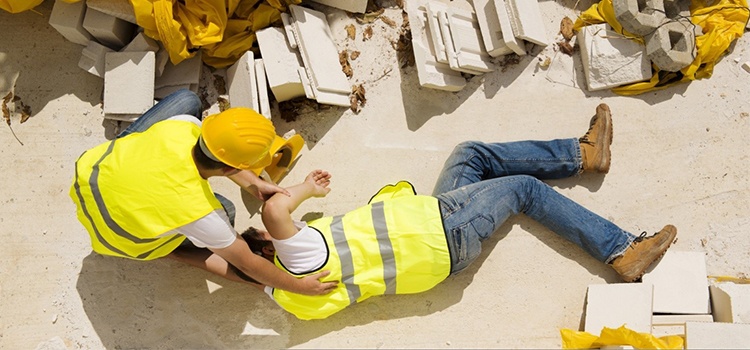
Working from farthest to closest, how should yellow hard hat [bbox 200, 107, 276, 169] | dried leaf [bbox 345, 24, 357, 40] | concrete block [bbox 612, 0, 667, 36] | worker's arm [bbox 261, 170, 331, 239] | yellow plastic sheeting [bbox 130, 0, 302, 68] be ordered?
dried leaf [bbox 345, 24, 357, 40] → concrete block [bbox 612, 0, 667, 36] → yellow plastic sheeting [bbox 130, 0, 302, 68] → worker's arm [bbox 261, 170, 331, 239] → yellow hard hat [bbox 200, 107, 276, 169]

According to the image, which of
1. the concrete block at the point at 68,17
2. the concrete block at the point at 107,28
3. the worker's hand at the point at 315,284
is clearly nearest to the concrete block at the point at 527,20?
the worker's hand at the point at 315,284

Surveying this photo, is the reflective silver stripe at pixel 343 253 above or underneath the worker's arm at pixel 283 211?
underneath

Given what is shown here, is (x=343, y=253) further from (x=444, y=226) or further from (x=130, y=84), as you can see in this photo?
(x=130, y=84)

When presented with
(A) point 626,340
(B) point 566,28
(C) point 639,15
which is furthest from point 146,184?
(C) point 639,15

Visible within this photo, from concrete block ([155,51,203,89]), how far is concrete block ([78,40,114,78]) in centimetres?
32

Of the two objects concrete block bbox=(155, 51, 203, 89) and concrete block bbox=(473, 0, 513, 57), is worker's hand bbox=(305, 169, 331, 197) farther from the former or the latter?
concrete block bbox=(473, 0, 513, 57)

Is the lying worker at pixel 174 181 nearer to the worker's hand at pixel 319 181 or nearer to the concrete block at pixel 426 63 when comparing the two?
the worker's hand at pixel 319 181

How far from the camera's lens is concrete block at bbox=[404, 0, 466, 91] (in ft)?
13.1

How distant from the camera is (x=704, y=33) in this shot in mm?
4156

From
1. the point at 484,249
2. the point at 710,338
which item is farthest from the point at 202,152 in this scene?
the point at 710,338

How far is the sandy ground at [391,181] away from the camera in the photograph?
3.82 meters

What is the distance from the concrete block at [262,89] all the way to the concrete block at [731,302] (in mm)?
2677

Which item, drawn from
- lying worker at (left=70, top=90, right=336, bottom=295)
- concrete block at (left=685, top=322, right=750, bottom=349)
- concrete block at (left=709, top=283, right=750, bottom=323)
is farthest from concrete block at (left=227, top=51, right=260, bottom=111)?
concrete block at (left=709, top=283, right=750, bottom=323)

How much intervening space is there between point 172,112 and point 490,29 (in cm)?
191
